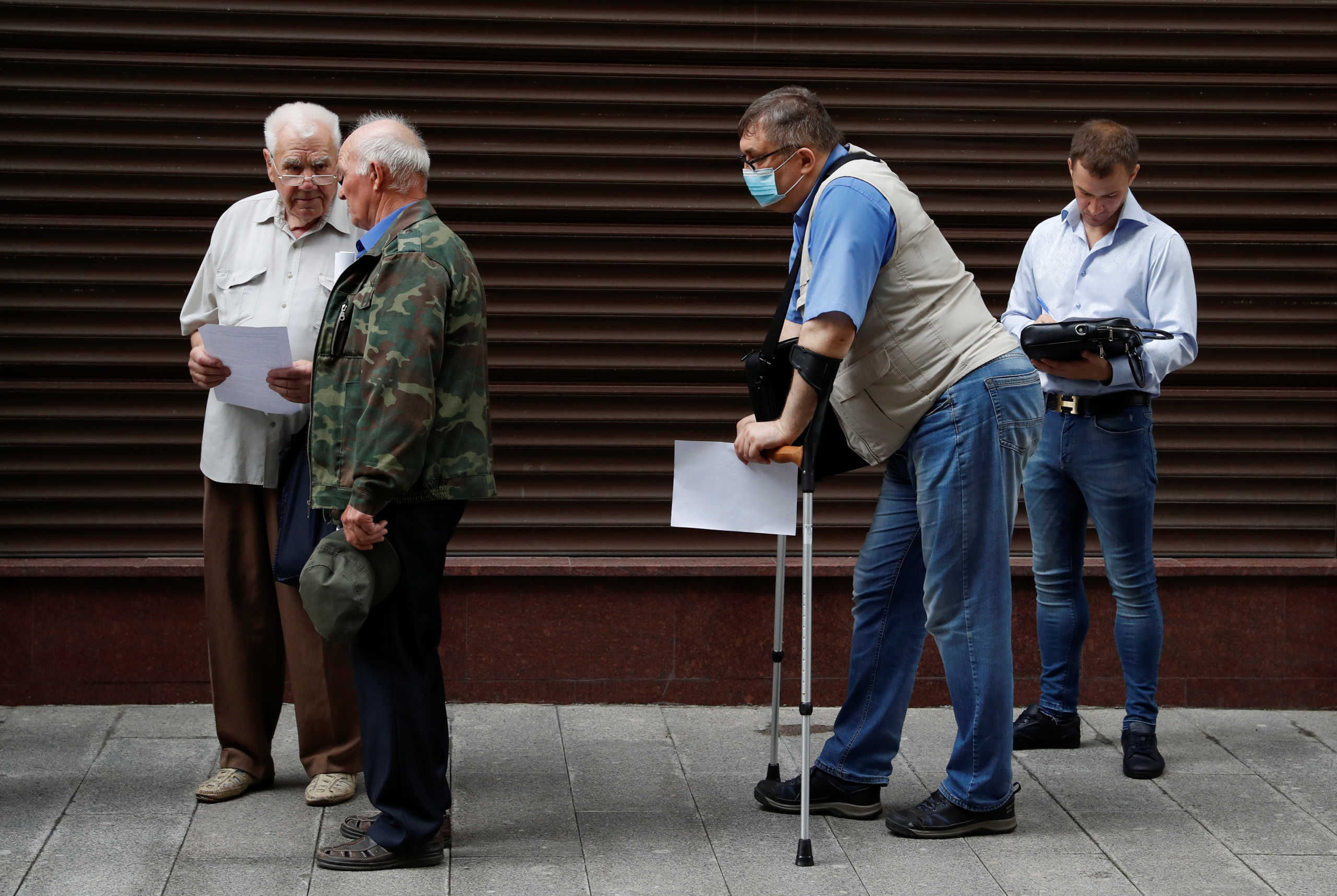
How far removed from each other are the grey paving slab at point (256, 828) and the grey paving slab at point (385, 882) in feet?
0.61

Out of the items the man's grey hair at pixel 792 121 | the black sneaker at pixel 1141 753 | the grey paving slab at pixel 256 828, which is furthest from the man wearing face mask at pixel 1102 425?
the grey paving slab at pixel 256 828

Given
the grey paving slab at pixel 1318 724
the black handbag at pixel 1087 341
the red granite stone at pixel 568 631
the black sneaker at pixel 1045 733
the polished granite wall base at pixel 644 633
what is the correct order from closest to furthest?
the black handbag at pixel 1087 341 → the black sneaker at pixel 1045 733 → the grey paving slab at pixel 1318 724 → the polished granite wall base at pixel 644 633 → the red granite stone at pixel 568 631

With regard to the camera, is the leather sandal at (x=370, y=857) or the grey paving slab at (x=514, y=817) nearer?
the leather sandal at (x=370, y=857)

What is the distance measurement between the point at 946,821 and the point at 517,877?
1.26 metres

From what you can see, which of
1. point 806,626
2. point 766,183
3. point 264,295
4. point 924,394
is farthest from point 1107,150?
point 264,295

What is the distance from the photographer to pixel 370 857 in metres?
3.77

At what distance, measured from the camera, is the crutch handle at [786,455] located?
3.80 meters

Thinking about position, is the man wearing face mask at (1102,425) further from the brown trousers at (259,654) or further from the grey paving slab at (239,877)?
the grey paving slab at (239,877)

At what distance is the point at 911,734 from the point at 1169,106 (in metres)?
2.67

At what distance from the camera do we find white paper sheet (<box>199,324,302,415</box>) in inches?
157

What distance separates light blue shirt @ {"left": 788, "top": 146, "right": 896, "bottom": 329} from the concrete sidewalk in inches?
60.5

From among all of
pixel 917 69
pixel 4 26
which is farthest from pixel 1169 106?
pixel 4 26

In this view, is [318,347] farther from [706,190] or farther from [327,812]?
[706,190]

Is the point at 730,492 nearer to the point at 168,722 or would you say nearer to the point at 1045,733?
the point at 1045,733
